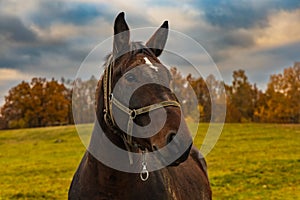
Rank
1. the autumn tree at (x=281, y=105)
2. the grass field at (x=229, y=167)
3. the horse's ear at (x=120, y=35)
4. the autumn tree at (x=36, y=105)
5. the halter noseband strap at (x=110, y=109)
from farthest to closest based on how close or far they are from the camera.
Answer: the autumn tree at (x=36, y=105) < the autumn tree at (x=281, y=105) < the grass field at (x=229, y=167) < the horse's ear at (x=120, y=35) < the halter noseband strap at (x=110, y=109)

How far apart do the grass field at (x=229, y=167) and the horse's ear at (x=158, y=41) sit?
3.14 ft

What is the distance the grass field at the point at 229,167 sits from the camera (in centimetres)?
1329

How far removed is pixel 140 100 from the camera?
322 cm

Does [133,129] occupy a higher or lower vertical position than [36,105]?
lower

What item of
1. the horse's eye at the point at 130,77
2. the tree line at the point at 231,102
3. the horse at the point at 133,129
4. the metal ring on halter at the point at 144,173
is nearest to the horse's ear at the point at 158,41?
the horse at the point at 133,129

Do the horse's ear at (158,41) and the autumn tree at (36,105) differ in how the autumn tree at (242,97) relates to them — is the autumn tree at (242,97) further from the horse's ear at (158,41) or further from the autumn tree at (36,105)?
the horse's ear at (158,41)

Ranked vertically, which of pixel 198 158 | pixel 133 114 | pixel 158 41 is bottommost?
pixel 198 158

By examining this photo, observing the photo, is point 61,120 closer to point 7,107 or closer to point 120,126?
point 7,107

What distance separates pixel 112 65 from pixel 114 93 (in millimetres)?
278

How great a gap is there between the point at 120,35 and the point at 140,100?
0.68m

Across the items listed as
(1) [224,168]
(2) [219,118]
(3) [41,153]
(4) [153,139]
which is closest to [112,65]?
(4) [153,139]

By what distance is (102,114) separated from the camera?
370 centimetres

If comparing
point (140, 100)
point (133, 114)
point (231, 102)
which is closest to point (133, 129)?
point (133, 114)

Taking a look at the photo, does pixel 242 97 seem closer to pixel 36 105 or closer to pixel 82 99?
pixel 36 105
